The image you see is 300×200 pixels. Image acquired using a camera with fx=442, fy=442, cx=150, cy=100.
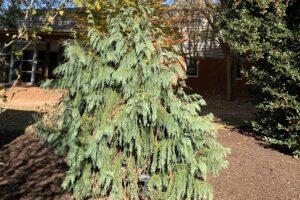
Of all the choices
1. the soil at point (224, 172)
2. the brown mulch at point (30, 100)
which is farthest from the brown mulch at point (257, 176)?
the brown mulch at point (30, 100)

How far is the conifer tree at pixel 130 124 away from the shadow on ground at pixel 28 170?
44.7 inches

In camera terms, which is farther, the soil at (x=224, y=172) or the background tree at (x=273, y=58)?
the background tree at (x=273, y=58)

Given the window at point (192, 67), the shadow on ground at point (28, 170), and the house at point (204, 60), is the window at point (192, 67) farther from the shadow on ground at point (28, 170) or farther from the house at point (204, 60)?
the shadow on ground at point (28, 170)

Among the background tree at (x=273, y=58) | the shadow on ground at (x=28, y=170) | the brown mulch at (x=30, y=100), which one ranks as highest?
the background tree at (x=273, y=58)

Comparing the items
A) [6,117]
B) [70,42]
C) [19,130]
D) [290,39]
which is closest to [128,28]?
[70,42]

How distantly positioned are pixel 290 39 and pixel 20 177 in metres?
5.52

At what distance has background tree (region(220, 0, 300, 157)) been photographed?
8.41 m

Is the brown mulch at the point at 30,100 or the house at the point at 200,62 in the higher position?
the house at the point at 200,62

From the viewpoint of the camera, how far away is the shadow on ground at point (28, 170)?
6.04m

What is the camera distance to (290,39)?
8500mm

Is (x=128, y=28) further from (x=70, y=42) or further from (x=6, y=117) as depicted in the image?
(x=6, y=117)

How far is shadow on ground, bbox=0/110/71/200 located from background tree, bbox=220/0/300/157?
437 centimetres

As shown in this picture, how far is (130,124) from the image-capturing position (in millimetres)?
4664

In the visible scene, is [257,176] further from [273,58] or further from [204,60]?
[204,60]
